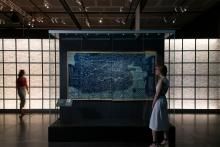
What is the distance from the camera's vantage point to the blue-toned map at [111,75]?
9.62 m

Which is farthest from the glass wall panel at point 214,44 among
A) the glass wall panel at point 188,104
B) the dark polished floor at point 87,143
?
the dark polished floor at point 87,143

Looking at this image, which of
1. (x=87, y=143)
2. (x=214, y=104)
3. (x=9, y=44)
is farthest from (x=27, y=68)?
(x=87, y=143)

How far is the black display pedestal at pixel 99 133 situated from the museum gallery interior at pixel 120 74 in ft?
0.08

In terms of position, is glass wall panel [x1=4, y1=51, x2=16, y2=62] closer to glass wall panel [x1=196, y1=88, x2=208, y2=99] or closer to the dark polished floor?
the dark polished floor

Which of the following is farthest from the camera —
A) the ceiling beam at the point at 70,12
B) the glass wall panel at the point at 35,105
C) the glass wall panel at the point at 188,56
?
the glass wall panel at the point at 35,105

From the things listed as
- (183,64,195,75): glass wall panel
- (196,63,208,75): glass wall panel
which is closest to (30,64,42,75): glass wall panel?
(183,64,195,75): glass wall panel

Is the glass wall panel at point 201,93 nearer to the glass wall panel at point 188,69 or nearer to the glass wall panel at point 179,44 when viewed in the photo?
the glass wall panel at point 188,69

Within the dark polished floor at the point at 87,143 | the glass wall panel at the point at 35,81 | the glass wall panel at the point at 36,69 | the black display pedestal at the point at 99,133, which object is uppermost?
the glass wall panel at the point at 36,69

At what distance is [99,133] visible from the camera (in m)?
9.10

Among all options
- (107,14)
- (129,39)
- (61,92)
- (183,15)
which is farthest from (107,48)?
(183,15)

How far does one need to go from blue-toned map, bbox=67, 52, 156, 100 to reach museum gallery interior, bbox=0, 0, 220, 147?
3 centimetres

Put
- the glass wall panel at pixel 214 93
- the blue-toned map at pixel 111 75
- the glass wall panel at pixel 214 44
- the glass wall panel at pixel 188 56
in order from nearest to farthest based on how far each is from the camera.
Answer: the blue-toned map at pixel 111 75 < the glass wall panel at pixel 214 44 < the glass wall panel at pixel 214 93 < the glass wall panel at pixel 188 56

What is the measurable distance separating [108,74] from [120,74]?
30 centimetres

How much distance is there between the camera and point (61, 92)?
9688mm
